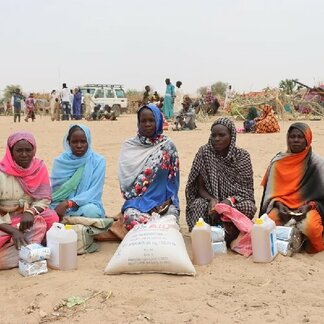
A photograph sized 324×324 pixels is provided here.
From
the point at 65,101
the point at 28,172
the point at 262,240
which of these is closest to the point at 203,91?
the point at 65,101

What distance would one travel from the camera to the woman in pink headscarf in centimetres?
370

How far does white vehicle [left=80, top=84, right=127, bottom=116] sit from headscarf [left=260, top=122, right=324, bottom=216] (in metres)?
22.2

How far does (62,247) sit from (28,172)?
718mm

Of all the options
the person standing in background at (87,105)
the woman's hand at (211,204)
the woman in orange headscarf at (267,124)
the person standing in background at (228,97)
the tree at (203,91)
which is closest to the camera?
the woman's hand at (211,204)

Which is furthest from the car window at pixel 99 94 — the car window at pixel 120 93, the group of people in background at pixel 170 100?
the group of people in background at pixel 170 100

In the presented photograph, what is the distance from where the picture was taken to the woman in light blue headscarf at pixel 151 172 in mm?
4297

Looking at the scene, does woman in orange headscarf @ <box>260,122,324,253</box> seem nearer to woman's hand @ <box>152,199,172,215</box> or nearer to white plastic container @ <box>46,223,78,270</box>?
woman's hand @ <box>152,199,172,215</box>

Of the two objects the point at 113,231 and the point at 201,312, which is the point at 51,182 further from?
the point at 201,312

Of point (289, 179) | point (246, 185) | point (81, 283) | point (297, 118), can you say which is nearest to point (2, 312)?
point (81, 283)

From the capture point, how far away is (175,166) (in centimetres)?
444

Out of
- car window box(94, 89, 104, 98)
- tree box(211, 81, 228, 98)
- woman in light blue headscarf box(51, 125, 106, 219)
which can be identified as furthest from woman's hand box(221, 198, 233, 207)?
tree box(211, 81, 228, 98)

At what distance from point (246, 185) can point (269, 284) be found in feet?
3.83

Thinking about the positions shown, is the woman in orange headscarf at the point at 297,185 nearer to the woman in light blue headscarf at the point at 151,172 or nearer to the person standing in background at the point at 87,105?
the woman in light blue headscarf at the point at 151,172

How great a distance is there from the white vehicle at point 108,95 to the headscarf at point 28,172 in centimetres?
2229
